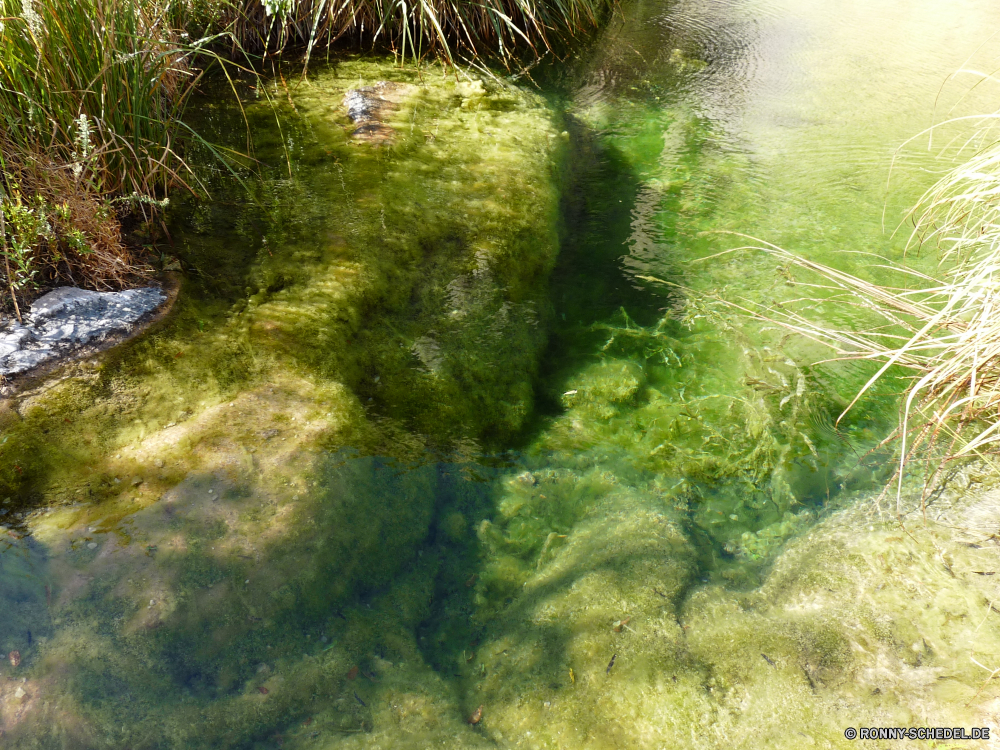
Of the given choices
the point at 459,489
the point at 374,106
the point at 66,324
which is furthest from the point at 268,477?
the point at 374,106

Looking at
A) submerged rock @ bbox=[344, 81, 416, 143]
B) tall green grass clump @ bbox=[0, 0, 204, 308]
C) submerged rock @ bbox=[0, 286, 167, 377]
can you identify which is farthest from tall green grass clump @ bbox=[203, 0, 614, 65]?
submerged rock @ bbox=[0, 286, 167, 377]

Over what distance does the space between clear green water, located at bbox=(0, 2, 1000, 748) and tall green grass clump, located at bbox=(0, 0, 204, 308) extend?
321mm

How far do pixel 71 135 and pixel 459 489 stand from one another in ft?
5.65

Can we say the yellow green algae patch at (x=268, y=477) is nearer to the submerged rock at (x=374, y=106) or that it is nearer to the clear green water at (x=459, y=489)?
the clear green water at (x=459, y=489)

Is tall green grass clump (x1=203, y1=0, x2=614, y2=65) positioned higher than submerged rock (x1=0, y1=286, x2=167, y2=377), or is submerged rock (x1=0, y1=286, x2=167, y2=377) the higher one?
tall green grass clump (x1=203, y1=0, x2=614, y2=65)

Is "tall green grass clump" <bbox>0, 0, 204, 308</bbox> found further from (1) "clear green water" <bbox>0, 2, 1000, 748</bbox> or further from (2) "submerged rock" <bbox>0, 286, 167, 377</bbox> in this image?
(1) "clear green water" <bbox>0, 2, 1000, 748</bbox>

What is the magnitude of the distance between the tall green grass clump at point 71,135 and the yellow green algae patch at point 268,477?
0.32 metres

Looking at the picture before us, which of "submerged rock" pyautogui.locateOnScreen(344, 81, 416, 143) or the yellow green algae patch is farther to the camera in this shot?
"submerged rock" pyautogui.locateOnScreen(344, 81, 416, 143)

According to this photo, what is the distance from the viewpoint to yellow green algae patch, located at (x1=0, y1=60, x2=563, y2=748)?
1.52 metres

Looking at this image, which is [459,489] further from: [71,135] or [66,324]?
[71,135]

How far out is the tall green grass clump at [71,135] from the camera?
1.91m

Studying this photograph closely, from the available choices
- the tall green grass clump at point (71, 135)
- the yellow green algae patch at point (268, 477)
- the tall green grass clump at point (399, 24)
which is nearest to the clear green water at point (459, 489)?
the yellow green algae patch at point (268, 477)

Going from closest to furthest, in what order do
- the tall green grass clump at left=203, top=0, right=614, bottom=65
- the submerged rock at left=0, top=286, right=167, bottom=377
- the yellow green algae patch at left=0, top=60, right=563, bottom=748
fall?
1. the yellow green algae patch at left=0, top=60, right=563, bottom=748
2. the submerged rock at left=0, top=286, right=167, bottom=377
3. the tall green grass clump at left=203, top=0, right=614, bottom=65

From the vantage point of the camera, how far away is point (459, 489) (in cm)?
210
